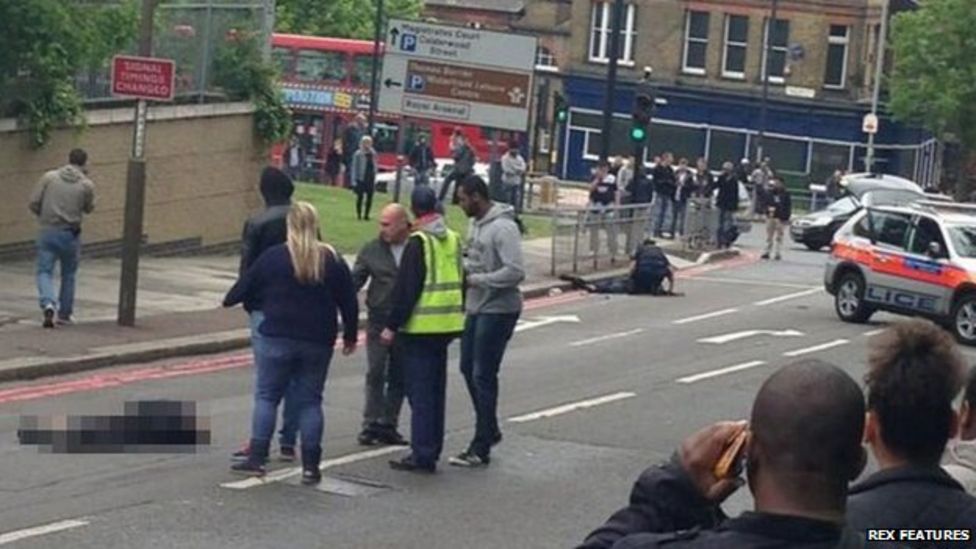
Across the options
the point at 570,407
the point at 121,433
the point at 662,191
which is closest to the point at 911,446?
the point at 121,433

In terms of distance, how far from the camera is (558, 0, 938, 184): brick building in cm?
7506

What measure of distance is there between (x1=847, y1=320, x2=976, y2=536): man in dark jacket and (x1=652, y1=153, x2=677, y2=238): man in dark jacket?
37963 millimetres

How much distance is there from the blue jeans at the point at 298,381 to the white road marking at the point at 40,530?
1786mm

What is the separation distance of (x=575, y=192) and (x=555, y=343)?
41.5 meters

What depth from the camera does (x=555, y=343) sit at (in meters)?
24.1

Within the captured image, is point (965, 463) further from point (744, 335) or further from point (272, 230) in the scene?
point (744, 335)

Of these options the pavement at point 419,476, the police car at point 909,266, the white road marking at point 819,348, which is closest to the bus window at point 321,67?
the police car at point 909,266

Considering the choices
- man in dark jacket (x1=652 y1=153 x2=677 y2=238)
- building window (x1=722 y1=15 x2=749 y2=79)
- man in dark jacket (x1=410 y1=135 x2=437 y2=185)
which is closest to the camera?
man in dark jacket (x1=652 y1=153 x2=677 y2=238)

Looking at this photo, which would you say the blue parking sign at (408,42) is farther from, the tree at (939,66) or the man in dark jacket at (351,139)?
the tree at (939,66)

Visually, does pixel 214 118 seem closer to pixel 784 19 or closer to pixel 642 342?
pixel 642 342

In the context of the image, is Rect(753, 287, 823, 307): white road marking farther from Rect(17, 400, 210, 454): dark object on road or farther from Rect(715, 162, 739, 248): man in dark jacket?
Rect(17, 400, 210, 454): dark object on road

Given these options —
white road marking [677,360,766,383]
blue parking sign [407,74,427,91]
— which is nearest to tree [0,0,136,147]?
blue parking sign [407,74,427,91]

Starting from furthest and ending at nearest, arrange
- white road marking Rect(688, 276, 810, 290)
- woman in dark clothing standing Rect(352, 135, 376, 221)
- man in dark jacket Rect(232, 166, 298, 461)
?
woman in dark clothing standing Rect(352, 135, 376, 221) → white road marking Rect(688, 276, 810, 290) → man in dark jacket Rect(232, 166, 298, 461)

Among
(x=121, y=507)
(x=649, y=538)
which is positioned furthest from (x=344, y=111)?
(x=649, y=538)
